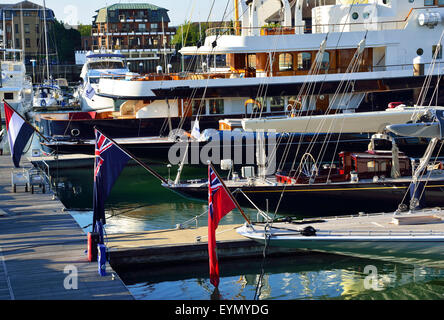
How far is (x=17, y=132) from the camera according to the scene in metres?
29.0

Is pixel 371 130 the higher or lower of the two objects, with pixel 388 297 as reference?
higher

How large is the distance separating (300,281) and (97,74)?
48.0m

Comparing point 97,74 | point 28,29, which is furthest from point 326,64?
point 28,29

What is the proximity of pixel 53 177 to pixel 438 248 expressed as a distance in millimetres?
23222

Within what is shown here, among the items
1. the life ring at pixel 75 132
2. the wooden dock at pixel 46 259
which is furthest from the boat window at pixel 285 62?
the wooden dock at pixel 46 259

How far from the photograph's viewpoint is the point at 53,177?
37.0 meters

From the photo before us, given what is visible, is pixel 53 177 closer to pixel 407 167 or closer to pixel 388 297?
pixel 407 167

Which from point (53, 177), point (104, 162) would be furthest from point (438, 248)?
point (53, 177)

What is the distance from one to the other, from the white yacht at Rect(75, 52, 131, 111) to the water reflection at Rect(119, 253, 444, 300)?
36.8m

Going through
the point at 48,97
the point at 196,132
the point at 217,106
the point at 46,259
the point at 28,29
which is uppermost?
the point at 28,29

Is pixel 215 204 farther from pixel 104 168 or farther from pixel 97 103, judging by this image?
pixel 97 103

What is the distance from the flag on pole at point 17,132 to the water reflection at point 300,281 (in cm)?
1095

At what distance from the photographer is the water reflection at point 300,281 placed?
19344 millimetres

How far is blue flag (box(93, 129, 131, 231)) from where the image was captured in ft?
67.0
